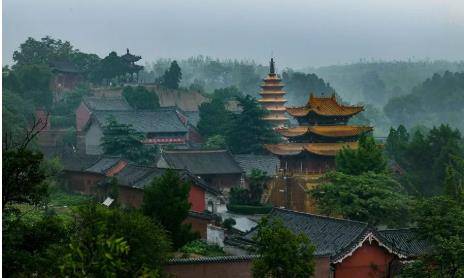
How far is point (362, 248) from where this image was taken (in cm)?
2208

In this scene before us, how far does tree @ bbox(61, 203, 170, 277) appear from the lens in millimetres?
11047

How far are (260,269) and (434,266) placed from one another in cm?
491

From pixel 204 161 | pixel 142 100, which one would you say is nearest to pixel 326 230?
pixel 204 161

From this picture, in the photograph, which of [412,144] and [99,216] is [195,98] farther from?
[99,216]

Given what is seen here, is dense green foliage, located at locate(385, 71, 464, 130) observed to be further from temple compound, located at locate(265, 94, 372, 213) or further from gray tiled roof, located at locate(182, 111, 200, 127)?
temple compound, located at locate(265, 94, 372, 213)

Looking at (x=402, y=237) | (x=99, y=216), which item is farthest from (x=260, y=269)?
(x=402, y=237)

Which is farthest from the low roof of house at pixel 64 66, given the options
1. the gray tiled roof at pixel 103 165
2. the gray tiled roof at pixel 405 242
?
the gray tiled roof at pixel 405 242

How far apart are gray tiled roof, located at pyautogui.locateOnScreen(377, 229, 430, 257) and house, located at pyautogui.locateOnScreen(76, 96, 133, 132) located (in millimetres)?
32424

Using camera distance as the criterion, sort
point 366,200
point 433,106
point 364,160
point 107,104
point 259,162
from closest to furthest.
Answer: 1. point 366,200
2. point 364,160
3. point 259,162
4. point 107,104
5. point 433,106

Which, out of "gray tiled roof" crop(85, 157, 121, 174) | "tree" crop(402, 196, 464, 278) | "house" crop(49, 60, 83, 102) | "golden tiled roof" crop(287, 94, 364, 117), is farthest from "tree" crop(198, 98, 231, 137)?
"tree" crop(402, 196, 464, 278)

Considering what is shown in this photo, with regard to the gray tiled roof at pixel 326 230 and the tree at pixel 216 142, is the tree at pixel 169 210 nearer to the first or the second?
the gray tiled roof at pixel 326 230

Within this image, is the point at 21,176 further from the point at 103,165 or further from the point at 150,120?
the point at 150,120

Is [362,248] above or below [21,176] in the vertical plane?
below

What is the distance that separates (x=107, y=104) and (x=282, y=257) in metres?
41.6
